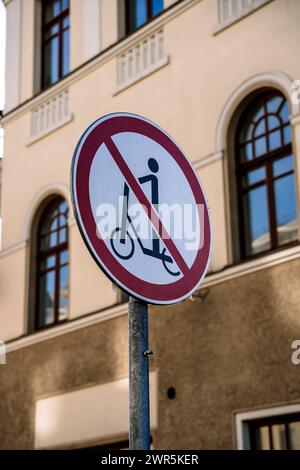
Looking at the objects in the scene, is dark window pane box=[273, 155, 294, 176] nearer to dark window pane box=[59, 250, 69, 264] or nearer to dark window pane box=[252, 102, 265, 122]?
dark window pane box=[252, 102, 265, 122]

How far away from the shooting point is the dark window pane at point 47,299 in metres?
12.4

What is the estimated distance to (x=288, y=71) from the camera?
944 centimetres

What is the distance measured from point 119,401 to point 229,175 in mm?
3120

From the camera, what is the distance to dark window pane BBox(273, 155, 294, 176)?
9.48 m

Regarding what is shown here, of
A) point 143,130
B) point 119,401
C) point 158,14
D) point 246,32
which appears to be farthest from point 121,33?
point 143,130

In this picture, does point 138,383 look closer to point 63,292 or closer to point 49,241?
point 63,292

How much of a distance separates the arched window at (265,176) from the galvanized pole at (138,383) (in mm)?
6647

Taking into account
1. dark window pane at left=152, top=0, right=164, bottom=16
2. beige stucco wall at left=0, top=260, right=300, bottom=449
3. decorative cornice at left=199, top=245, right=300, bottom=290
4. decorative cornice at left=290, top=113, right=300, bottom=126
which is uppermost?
dark window pane at left=152, top=0, right=164, bottom=16

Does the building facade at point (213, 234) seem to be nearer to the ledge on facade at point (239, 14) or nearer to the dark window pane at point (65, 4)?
the ledge on facade at point (239, 14)

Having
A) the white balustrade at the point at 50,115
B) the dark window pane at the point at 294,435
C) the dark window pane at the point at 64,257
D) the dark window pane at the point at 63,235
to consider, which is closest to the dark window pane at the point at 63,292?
the dark window pane at the point at 64,257

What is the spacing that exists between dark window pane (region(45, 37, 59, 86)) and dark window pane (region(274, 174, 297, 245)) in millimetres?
5454

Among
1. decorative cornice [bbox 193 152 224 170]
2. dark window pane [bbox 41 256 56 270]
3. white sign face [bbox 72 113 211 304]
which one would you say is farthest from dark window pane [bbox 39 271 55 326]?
white sign face [bbox 72 113 211 304]

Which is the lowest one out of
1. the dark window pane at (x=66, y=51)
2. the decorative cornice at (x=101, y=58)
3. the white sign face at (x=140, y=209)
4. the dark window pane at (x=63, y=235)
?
the white sign face at (x=140, y=209)

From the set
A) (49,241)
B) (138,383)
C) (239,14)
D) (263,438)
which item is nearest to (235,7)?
(239,14)
